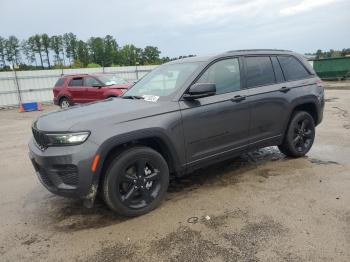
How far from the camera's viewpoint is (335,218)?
3.63 meters

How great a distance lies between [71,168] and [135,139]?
740 millimetres

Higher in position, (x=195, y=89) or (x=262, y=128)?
(x=195, y=89)

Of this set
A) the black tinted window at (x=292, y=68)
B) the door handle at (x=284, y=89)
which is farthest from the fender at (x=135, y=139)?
the black tinted window at (x=292, y=68)

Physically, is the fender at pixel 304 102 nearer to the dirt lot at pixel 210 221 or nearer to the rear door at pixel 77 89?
the dirt lot at pixel 210 221

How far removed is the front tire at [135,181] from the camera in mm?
3641

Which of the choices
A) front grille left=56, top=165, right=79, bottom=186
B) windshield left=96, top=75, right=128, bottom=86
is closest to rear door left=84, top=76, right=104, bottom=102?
windshield left=96, top=75, right=128, bottom=86

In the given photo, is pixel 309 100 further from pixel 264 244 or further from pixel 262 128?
pixel 264 244

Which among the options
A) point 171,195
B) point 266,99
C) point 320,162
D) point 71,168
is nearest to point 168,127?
point 171,195

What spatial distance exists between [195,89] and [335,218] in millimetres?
2089

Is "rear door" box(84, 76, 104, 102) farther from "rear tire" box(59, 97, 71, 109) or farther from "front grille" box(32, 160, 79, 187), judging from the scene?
"front grille" box(32, 160, 79, 187)

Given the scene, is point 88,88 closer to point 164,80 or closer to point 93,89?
point 93,89

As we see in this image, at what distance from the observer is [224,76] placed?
469 centimetres

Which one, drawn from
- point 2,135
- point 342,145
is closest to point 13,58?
point 2,135

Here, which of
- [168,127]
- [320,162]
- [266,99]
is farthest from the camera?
[320,162]
